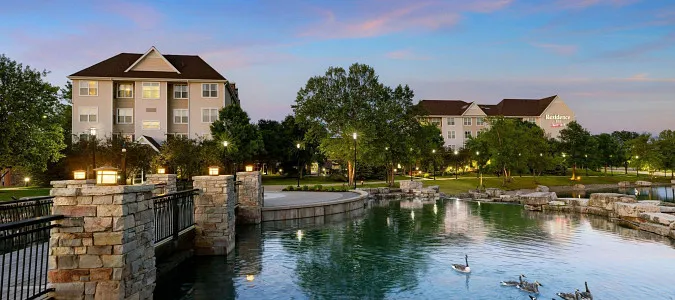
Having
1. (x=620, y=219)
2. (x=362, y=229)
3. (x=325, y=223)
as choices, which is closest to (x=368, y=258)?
(x=362, y=229)

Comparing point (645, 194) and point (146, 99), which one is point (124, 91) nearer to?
point (146, 99)

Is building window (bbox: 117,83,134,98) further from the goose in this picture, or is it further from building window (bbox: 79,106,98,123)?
the goose

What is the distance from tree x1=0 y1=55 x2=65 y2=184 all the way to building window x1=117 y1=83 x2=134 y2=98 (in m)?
20.5

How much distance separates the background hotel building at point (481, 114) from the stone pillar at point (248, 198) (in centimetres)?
6506

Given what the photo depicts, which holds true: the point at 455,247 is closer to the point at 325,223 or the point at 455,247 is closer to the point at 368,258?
the point at 368,258

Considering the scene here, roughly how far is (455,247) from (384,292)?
6.61 m

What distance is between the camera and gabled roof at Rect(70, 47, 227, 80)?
4397 cm

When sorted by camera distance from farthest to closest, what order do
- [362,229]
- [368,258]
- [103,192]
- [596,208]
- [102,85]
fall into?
[102,85] → [596,208] → [362,229] → [368,258] → [103,192]

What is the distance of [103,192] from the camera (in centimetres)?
652

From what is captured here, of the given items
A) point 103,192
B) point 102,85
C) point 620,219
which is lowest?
point 620,219

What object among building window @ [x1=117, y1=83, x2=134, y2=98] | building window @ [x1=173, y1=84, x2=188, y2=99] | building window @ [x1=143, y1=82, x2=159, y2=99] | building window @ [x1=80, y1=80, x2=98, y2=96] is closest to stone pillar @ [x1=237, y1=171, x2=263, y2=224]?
building window @ [x1=173, y1=84, x2=188, y2=99]

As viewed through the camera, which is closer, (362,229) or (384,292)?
(384,292)

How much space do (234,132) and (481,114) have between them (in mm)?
58087

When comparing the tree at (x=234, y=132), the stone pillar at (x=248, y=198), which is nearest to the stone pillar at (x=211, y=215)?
the stone pillar at (x=248, y=198)
